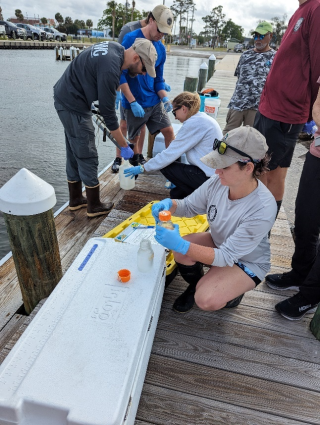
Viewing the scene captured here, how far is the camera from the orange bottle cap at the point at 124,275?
4.91 feet

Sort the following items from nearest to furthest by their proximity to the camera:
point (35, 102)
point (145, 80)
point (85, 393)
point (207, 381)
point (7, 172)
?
1. point (85, 393)
2. point (207, 381)
3. point (145, 80)
4. point (7, 172)
5. point (35, 102)

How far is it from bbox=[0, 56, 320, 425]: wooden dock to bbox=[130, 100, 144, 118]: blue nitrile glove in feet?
6.53

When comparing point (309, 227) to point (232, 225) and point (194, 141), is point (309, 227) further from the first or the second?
point (194, 141)

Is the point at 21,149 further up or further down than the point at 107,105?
further down

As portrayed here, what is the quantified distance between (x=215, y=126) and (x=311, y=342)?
1733mm

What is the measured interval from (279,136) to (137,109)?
1.65 m

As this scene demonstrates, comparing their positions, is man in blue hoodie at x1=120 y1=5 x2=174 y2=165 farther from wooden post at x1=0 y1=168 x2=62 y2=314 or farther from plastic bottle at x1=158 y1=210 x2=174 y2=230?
plastic bottle at x1=158 y1=210 x2=174 y2=230

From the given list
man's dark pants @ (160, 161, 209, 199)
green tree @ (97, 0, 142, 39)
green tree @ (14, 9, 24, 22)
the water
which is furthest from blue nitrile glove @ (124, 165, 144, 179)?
green tree @ (14, 9, 24, 22)

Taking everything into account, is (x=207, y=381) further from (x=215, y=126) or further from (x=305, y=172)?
(x=215, y=126)

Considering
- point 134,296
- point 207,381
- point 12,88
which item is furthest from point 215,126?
point 12,88

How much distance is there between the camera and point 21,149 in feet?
23.1

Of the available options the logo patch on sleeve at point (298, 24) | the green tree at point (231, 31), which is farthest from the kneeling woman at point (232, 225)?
the green tree at point (231, 31)

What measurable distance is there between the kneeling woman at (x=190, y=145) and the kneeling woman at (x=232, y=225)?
809 millimetres

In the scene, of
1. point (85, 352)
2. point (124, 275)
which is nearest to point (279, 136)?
point (124, 275)
